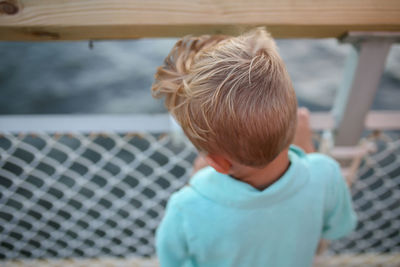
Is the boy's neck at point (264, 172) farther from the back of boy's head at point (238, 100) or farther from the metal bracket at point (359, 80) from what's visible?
the metal bracket at point (359, 80)

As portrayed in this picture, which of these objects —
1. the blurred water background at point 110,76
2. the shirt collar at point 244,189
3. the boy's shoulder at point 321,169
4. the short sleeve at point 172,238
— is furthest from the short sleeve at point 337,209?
the blurred water background at point 110,76

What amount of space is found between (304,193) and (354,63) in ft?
1.06

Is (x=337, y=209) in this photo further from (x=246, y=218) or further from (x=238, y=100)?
(x=238, y=100)

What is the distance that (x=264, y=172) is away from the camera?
551mm

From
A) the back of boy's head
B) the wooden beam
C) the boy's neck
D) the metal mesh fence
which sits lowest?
the metal mesh fence

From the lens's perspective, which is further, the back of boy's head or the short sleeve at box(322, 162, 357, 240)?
the short sleeve at box(322, 162, 357, 240)

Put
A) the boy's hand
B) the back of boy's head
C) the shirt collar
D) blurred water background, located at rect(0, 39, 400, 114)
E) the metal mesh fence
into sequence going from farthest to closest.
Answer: blurred water background, located at rect(0, 39, 400, 114) → the metal mesh fence → the boy's hand → the shirt collar → the back of boy's head

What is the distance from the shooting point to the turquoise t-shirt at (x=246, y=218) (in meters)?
0.55

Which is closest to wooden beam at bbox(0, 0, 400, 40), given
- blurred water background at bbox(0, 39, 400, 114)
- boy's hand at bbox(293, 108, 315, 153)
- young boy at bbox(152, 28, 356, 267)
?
young boy at bbox(152, 28, 356, 267)

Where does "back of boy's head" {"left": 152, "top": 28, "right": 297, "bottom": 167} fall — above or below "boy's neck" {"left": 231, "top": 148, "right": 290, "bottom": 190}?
above

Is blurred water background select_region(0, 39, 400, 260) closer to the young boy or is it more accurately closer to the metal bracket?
the metal bracket

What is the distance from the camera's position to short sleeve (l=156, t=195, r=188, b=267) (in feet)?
1.85

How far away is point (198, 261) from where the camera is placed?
2.03 ft

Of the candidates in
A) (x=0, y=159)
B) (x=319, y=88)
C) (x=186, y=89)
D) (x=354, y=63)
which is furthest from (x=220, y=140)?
(x=319, y=88)
